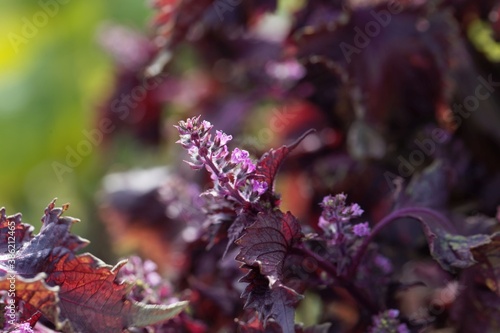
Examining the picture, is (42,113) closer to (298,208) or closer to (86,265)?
(298,208)

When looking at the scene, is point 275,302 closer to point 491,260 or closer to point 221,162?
point 221,162

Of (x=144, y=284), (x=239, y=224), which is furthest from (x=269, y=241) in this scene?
(x=144, y=284)

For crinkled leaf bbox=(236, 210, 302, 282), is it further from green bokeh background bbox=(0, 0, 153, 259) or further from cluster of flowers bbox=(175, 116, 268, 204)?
green bokeh background bbox=(0, 0, 153, 259)

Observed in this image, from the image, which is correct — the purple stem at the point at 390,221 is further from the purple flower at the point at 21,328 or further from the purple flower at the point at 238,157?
the purple flower at the point at 21,328

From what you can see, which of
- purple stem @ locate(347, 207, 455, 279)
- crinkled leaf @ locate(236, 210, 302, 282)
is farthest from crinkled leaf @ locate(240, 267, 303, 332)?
purple stem @ locate(347, 207, 455, 279)

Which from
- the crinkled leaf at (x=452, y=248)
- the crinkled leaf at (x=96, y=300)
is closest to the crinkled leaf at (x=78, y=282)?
the crinkled leaf at (x=96, y=300)

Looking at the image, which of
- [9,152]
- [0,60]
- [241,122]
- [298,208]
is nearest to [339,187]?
[298,208]
